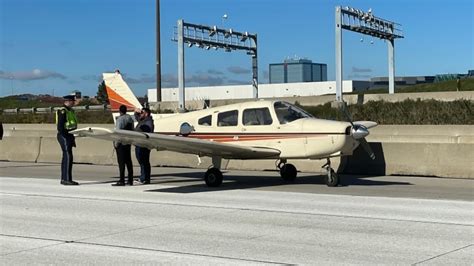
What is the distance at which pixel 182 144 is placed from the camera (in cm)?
1407

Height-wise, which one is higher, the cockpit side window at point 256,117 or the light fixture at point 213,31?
the light fixture at point 213,31

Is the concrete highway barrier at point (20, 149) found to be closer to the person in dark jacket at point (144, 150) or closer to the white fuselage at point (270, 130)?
the person in dark jacket at point (144, 150)

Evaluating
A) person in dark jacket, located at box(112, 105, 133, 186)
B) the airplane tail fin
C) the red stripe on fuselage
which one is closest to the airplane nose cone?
the red stripe on fuselage

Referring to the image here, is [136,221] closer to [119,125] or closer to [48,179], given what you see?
[119,125]

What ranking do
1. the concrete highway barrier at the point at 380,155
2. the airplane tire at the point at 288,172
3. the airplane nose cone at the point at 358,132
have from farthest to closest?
the concrete highway barrier at the point at 380,155 < the airplane tire at the point at 288,172 < the airplane nose cone at the point at 358,132

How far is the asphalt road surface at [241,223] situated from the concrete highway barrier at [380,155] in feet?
2.53

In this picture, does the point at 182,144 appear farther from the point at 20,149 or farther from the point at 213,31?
the point at 213,31

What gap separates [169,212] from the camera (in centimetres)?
1078

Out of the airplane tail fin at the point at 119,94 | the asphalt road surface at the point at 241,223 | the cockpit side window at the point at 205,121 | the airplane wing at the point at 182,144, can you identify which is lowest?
the asphalt road surface at the point at 241,223

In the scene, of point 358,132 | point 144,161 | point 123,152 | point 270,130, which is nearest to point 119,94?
point 144,161

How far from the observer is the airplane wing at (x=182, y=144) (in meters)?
12.9

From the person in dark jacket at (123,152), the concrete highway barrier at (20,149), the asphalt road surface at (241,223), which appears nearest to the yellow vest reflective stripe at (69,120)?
the person in dark jacket at (123,152)

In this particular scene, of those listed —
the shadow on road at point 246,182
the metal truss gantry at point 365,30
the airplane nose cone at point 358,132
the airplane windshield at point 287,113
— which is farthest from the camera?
the metal truss gantry at point 365,30

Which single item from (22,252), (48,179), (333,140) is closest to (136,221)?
(22,252)
